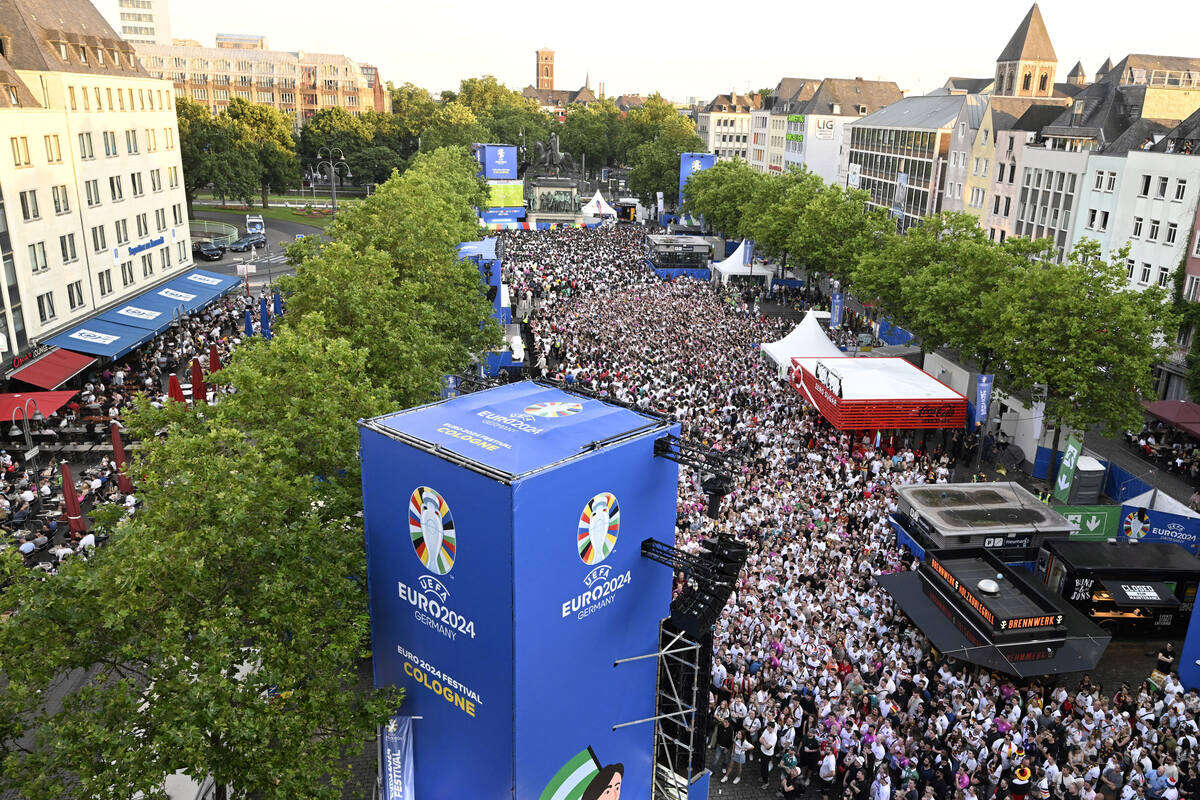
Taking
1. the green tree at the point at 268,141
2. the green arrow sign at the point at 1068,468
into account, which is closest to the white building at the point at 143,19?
the green tree at the point at 268,141

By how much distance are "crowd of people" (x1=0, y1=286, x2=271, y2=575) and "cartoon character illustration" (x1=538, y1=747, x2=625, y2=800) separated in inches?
303

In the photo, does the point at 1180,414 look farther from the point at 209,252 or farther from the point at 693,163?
the point at 693,163

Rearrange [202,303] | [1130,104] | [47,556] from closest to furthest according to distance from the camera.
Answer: [47,556] → [202,303] → [1130,104]

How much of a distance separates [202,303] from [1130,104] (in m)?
53.3

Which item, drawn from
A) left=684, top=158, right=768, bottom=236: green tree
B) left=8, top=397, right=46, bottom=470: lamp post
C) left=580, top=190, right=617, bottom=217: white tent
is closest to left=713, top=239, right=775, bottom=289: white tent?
left=684, top=158, right=768, bottom=236: green tree

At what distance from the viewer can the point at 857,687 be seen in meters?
16.3

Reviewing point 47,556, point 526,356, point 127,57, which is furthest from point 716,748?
point 127,57

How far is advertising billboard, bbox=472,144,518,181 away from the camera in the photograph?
74188 mm

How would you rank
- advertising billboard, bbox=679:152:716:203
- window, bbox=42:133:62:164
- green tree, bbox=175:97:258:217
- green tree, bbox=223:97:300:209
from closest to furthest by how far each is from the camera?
1. window, bbox=42:133:62:164
2. green tree, bbox=175:97:258:217
3. advertising billboard, bbox=679:152:716:203
4. green tree, bbox=223:97:300:209

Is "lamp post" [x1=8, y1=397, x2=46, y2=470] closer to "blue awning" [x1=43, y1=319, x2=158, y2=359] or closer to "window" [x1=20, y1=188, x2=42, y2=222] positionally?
"blue awning" [x1=43, y1=319, x2=158, y2=359]

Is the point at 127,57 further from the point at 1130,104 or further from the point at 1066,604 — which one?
the point at 1130,104

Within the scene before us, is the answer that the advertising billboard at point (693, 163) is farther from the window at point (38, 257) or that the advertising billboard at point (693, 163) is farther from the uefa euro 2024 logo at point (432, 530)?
the uefa euro 2024 logo at point (432, 530)

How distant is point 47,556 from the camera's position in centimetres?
2181

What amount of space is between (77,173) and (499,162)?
4075 centimetres
